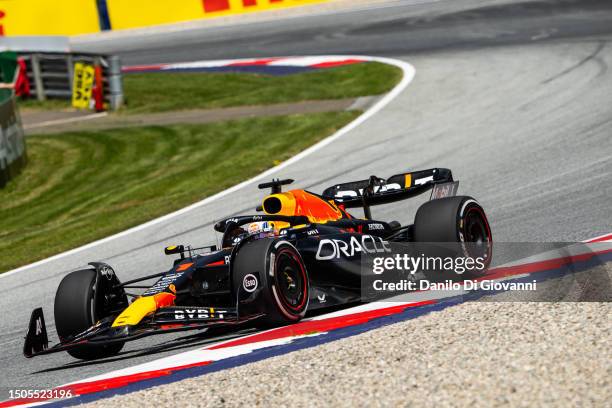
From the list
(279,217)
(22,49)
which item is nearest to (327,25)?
(22,49)

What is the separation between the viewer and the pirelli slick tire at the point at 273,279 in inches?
292

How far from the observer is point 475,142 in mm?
14695

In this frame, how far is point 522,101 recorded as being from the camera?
16672mm

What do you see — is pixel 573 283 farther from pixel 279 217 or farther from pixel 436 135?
pixel 436 135

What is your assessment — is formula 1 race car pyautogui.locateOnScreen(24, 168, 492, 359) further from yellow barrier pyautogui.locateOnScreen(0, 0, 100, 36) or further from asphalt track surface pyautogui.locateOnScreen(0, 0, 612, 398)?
yellow barrier pyautogui.locateOnScreen(0, 0, 100, 36)

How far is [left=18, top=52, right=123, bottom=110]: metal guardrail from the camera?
23359 mm

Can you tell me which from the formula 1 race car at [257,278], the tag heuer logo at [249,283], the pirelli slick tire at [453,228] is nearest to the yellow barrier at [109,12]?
the formula 1 race car at [257,278]

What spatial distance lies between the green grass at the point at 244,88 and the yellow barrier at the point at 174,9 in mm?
7874

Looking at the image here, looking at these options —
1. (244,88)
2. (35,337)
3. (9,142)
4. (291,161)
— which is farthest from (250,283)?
(244,88)

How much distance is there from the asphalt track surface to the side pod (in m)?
0.20

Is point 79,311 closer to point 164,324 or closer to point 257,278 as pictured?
point 164,324

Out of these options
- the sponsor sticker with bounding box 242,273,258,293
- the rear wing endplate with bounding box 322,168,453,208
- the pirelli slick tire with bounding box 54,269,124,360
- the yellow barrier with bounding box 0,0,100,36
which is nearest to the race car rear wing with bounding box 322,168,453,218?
the rear wing endplate with bounding box 322,168,453,208

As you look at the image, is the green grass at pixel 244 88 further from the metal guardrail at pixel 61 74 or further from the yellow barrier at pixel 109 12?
the yellow barrier at pixel 109 12

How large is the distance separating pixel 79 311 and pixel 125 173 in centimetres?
981
